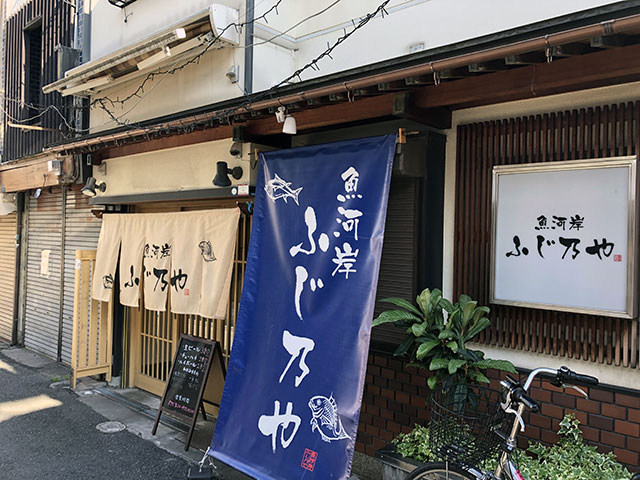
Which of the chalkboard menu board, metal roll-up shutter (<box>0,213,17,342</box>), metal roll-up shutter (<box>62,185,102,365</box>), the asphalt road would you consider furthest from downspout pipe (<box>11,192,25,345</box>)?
the chalkboard menu board

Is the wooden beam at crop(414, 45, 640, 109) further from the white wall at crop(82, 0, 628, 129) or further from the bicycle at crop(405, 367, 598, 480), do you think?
the bicycle at crop(405, 367, 598, 480)

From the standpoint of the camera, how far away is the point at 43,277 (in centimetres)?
1206

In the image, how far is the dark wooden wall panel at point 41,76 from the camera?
1114cm

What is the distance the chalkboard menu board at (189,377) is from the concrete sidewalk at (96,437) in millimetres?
408

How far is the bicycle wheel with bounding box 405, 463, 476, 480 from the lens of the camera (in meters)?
3.83

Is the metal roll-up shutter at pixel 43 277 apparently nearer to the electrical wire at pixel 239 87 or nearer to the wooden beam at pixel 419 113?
the electrical wire at pixel 239 87

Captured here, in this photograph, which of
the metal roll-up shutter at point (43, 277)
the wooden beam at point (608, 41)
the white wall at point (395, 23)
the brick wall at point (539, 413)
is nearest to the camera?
the wooden beam at point (608, 41)

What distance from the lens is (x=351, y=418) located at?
4.46 meters

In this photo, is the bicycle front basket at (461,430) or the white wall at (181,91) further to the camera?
the white wall at (181,91)

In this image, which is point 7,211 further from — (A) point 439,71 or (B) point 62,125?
(A) point 439,71

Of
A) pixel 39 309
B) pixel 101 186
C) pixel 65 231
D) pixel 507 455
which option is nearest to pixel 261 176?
pixel 507 455

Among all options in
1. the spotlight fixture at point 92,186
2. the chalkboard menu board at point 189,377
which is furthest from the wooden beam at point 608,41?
the spotlight fixture at point 92,186

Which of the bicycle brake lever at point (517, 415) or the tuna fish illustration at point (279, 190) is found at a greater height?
the tuna fish illustration at point (279, 190)

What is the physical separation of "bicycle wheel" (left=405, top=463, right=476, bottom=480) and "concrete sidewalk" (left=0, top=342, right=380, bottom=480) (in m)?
1.87
